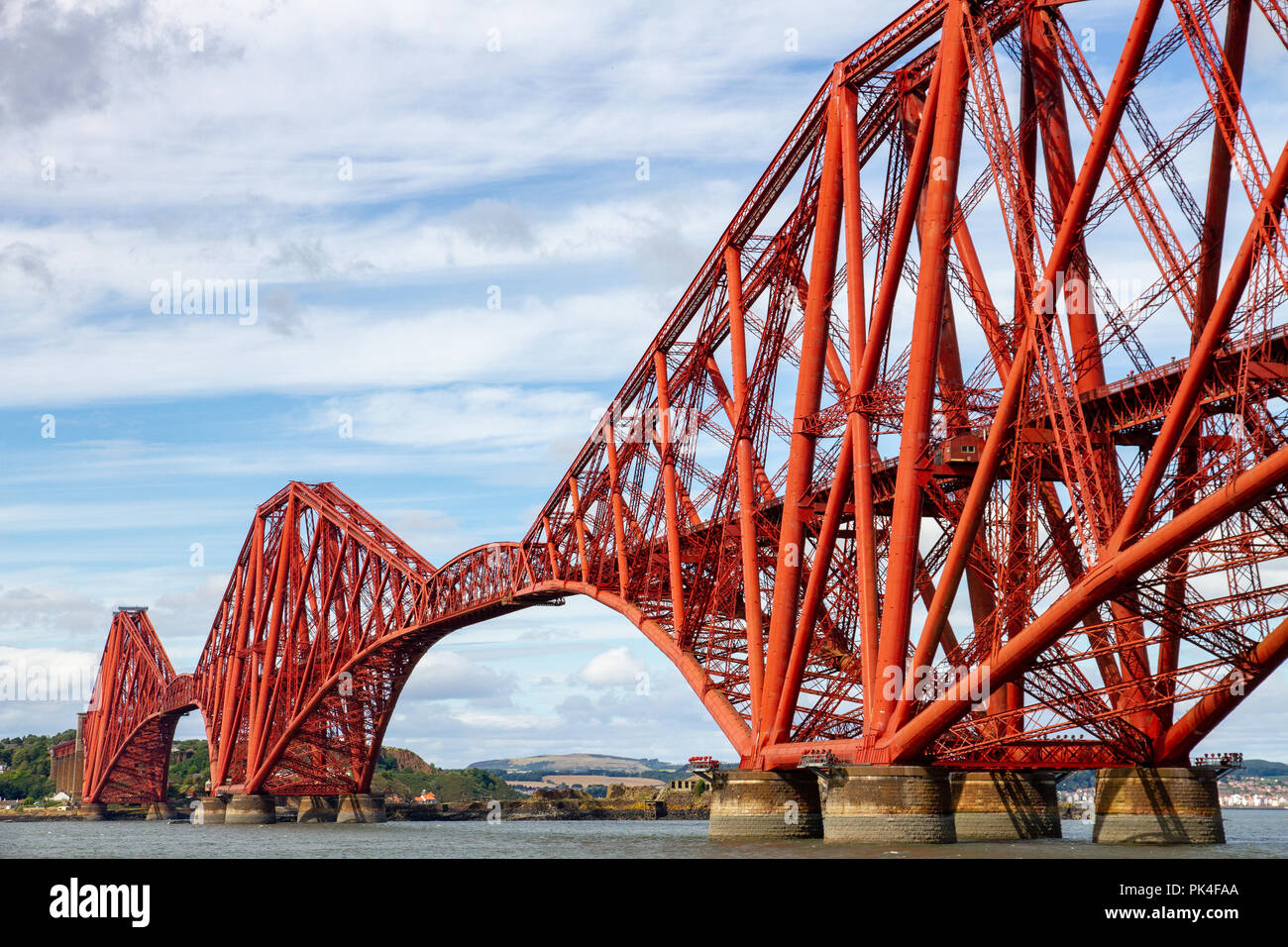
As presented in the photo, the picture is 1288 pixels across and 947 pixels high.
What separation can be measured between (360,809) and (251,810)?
9821 mm

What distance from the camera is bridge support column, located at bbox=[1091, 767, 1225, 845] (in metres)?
45.2

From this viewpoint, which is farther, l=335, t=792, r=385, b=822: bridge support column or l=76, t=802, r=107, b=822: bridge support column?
l=76, t=802, r=107, b=822: bridge support column

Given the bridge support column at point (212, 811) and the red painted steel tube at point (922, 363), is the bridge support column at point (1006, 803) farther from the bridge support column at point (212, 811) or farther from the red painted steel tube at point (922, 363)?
the bridge support column at point (212, 811)

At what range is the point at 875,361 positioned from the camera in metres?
44.9

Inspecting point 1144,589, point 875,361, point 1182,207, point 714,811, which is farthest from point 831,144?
point 714,811

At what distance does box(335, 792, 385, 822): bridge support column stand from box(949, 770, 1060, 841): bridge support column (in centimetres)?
7461

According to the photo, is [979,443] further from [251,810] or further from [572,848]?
[251,810]

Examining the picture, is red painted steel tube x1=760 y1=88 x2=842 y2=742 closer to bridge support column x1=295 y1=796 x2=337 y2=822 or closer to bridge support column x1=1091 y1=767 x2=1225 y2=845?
bridge support column x1=1091 y1=767 x2=1225 y2=845

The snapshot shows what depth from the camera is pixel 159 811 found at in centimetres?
18762

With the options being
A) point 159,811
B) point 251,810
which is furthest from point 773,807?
point 159,811

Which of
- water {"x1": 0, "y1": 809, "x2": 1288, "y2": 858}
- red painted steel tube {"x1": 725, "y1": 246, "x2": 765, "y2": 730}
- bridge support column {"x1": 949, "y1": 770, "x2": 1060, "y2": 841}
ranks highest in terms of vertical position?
red painted steel tube {"x1": 725, "y1": 246, "x2": 765, "y2": 730}

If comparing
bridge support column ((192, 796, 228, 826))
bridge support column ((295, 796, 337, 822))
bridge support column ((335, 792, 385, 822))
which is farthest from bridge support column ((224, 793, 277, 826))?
bridge support column ((335, 792, 385, 822))
